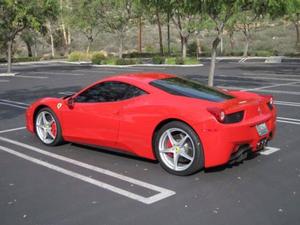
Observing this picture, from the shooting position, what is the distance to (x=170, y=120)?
6453 millimetres

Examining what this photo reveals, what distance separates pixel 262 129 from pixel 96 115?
242 centimetres

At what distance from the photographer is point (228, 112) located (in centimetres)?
618

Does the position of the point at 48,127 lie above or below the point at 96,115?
below

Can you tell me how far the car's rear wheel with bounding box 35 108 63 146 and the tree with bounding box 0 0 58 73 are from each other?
18861 millimetres

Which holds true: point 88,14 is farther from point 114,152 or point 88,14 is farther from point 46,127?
point 114,152

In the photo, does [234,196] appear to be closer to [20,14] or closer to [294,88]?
[294,88]

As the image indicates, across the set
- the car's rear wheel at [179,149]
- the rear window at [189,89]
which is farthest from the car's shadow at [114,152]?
the rear window at [189,89]

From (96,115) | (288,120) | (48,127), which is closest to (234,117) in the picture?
(96,115)

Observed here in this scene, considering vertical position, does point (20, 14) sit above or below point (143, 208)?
above

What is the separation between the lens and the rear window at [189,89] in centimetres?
672

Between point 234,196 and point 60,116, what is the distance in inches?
138

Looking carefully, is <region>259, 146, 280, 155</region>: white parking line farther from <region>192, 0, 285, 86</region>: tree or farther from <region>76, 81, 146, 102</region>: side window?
<region>192, 0, 285, 86</region>: tree

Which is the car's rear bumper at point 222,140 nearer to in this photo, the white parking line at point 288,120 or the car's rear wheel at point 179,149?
the car's rear wheel at point 179,149

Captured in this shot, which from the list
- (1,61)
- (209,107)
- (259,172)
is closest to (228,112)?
(209,107)
